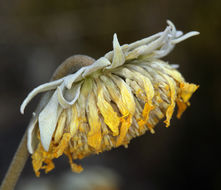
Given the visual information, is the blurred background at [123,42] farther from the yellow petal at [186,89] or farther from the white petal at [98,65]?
the white petal at [98,65]

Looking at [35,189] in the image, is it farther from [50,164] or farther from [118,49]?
[118,49]

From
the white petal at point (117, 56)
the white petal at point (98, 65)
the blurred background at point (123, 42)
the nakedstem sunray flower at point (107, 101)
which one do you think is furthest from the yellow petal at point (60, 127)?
the blurred background at point (123, 42)

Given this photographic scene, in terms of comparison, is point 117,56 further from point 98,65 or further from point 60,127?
point 60,127

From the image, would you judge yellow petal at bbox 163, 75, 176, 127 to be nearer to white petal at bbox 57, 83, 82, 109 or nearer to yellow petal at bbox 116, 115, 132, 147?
yellow petal at bbox 116, 115, 132, 147

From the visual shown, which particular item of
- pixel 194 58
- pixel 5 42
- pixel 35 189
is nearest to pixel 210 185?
pixel 194 58

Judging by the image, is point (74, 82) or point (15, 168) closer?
point (74, 82)

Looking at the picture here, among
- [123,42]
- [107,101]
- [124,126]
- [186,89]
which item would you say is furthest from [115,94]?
[123,42]
